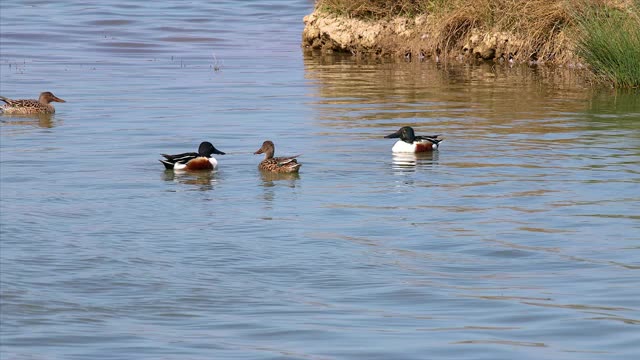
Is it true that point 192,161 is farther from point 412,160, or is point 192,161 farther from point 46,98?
point 46,98

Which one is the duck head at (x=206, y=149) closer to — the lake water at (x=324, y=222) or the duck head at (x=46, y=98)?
the lake water at (x=324, y=222)

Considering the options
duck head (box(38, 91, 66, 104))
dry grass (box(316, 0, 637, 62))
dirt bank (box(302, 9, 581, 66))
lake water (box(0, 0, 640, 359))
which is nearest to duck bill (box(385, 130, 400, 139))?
lake water (box(0, 0, 640, 359))

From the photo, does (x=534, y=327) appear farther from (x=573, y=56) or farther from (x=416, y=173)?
(x=573, y=56)

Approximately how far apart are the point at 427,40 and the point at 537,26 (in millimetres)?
3126

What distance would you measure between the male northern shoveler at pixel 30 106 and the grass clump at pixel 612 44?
31.0ft

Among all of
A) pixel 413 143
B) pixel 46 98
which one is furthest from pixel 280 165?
pixel 46 98

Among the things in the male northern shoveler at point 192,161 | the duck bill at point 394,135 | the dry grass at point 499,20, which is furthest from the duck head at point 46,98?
the dry grass at point 499,20

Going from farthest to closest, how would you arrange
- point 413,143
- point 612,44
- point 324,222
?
1. point 612,44
2. point 413,143
3. point 324,222

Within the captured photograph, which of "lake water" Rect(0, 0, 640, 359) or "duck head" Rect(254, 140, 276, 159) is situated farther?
"duck head" Rect(254, 140, 276, 159)

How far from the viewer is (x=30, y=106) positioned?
2145 centimetres

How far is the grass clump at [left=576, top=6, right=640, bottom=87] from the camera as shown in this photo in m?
22.8

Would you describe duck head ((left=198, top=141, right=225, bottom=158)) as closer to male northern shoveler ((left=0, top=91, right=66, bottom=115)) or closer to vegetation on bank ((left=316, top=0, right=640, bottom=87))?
male northern shoveler ((left=0, top=91, right=66, bottom=115))

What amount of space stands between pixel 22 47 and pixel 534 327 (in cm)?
2509

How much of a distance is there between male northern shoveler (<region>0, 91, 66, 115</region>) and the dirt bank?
10.3 m
